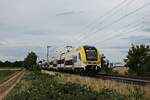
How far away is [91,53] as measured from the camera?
138 feet

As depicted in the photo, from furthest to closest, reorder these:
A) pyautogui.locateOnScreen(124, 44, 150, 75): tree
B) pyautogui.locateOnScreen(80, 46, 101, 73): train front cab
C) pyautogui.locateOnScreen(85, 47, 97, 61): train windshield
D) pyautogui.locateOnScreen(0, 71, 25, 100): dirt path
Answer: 1. pyautogui.locateOnScreen(124, 44, 150, 75): tree
2. pyautogui.locateOnScreen(85, 47, 97, 61): train windshield
3. pyautogui.locateOnScreen(80, 46, 101, 73): train front cab
4. pyautogui.locateOnScreen(0, 71, 25, 100): dirt path

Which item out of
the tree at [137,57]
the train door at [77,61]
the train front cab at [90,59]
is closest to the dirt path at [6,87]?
the train door at [77,61]

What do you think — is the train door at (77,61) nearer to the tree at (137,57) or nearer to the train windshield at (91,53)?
the train windshield at (91,53)

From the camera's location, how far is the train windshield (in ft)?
137

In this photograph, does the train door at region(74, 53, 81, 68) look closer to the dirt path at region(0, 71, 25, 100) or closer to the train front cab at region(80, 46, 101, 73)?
the train front cab at region(80, 46, 101, 73)

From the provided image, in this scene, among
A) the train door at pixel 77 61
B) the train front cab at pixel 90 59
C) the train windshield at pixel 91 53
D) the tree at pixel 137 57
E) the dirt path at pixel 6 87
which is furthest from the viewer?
the tree at pixel 137 57

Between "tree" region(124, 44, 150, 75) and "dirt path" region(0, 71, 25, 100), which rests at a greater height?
"tree" region(124, 44, 150, 75)

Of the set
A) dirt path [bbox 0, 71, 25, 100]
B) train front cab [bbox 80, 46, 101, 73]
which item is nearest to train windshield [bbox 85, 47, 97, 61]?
train front cab [bbox 80, 46, 101, 73]

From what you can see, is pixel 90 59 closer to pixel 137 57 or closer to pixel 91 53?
pixel 91 53

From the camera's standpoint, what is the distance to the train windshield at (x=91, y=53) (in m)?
41.7

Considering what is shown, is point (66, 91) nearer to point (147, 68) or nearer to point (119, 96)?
point (119, 96)

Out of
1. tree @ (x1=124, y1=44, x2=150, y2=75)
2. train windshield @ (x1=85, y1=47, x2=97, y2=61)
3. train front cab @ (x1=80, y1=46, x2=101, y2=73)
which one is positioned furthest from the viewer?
tree @ (x1=124, y1=44, x2=150, y2=75)

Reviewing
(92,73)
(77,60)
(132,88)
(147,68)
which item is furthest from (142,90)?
(147,68)

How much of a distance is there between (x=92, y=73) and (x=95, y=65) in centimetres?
97
